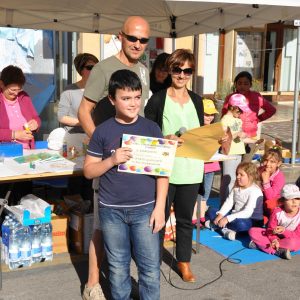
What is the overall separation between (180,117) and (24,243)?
1719mm

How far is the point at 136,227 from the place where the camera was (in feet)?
9.65

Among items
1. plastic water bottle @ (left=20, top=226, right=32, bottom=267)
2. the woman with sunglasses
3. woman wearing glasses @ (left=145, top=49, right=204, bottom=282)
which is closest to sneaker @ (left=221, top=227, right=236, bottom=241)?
woman wearing glasses @ (left=145, top=49, right=204, bottom=282)

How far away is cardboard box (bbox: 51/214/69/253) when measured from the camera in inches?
174

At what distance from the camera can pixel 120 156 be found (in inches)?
108

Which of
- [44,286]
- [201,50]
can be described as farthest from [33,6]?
[201,50]

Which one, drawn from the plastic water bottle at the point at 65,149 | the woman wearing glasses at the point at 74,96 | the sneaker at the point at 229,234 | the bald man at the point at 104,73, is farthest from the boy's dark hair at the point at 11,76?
the sneaker at the point at 229,234

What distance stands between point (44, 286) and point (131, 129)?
1.64 metres

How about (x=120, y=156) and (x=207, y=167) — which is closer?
(x=120, y=156)

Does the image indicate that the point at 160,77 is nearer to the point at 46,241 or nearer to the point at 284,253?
the point at 46,241

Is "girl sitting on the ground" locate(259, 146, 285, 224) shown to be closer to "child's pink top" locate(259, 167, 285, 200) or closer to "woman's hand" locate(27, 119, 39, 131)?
"child's pink top" locate(259, 167, 285, 200)

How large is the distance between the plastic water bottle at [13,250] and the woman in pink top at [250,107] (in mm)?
2755

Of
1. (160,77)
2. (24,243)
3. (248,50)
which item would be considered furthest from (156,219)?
(248,50)

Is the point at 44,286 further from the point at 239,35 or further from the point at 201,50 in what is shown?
the point at 239,35

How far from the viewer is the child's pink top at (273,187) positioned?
5.21 metres
